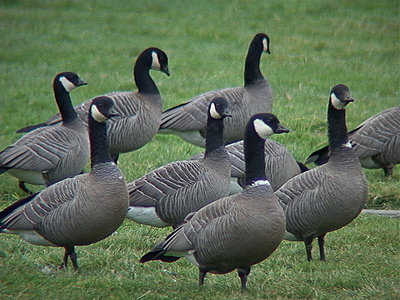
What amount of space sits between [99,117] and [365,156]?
4.63 m

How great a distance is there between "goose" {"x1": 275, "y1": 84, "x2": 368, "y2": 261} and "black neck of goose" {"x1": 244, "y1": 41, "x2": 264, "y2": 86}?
3.92 m

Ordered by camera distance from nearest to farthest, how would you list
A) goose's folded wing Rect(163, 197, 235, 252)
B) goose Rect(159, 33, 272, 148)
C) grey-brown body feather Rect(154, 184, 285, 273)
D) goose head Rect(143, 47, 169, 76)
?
1. grey-brown body feather Rect(154, 184, 285, 273)
2. goose's folded wing Rect(163, 197, 235, 252)
3. goose Rect(159, 33, 272, 148)
4. goose head Rect(143, 47, 169, 76)

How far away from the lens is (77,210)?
260 inches

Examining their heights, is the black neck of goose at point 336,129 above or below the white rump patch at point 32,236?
above

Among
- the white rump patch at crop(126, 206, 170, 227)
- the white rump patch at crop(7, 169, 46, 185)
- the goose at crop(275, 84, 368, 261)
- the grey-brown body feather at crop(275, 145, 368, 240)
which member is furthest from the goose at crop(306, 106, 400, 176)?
Answer: the white rump patch at crop(7, 169, 46, 185)

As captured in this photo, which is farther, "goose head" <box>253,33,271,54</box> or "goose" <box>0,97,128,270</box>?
"goose head" <box>253,33,271,54</box>

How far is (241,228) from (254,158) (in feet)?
2.37

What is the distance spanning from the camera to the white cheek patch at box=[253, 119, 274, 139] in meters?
6.42

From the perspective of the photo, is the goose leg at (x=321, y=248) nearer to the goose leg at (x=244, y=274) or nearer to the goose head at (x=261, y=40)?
the goose leg at (x=244, y=274)

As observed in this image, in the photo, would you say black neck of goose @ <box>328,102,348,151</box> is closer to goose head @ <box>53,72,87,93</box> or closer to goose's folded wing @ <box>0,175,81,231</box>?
goose's folded wing @ <box>0,175,81,231</box>

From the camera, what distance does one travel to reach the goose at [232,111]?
10750 millimetres

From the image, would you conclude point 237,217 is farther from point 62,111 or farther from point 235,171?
point 62,111

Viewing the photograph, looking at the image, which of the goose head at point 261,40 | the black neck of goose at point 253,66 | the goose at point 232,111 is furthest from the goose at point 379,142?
the goose head at point 261,40

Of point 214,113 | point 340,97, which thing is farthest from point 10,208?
point 340,97
